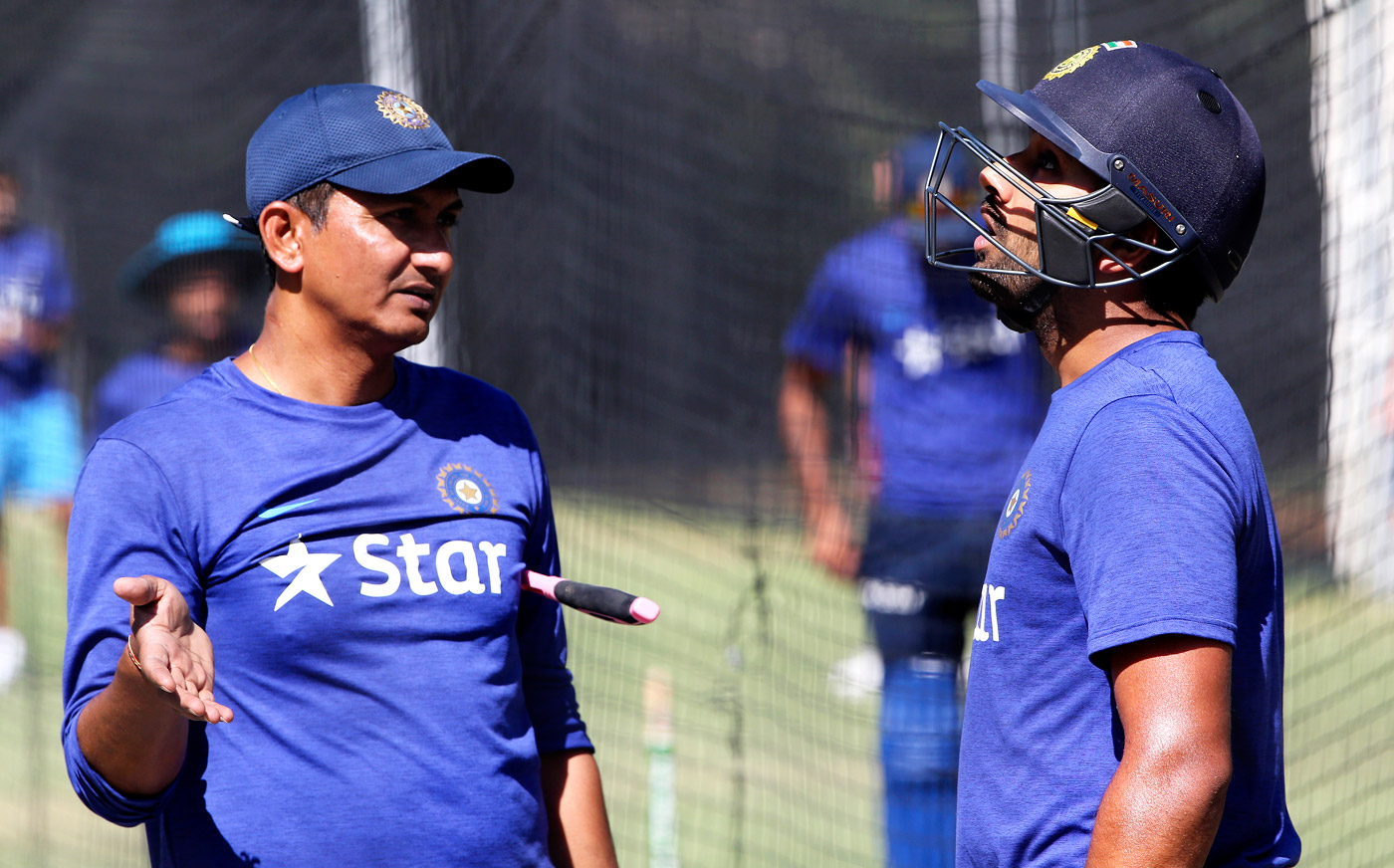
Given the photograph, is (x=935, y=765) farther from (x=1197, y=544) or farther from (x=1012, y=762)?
(x=1197, y=544)

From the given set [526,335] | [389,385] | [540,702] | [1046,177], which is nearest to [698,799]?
[526,335]

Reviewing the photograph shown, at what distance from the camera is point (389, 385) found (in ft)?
6.68

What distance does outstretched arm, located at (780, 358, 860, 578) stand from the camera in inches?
163

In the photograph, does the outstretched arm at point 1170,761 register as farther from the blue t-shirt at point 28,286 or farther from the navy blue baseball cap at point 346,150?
the blue t-shirt at point 28,286

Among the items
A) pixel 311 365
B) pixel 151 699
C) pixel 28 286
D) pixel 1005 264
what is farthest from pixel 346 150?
pixel 28 286

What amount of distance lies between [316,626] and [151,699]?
267mm

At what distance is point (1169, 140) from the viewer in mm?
1709

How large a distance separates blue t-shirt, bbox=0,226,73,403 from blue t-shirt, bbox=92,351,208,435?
425 millimetres

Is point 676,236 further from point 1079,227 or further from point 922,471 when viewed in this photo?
point 1079,227

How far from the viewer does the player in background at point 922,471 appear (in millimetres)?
3660

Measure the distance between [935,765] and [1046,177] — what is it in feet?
7.49

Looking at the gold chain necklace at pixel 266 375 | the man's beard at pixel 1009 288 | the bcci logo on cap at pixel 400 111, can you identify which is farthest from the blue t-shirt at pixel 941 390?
the gold chain necklace at pixel 266 375

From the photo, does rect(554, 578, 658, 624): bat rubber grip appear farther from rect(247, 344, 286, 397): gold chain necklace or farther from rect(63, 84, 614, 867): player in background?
rect(247, 344, 286, 397): gold chain necklace

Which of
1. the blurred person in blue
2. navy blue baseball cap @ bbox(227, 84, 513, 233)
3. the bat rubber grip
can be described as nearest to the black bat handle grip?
the bat rubber grip
